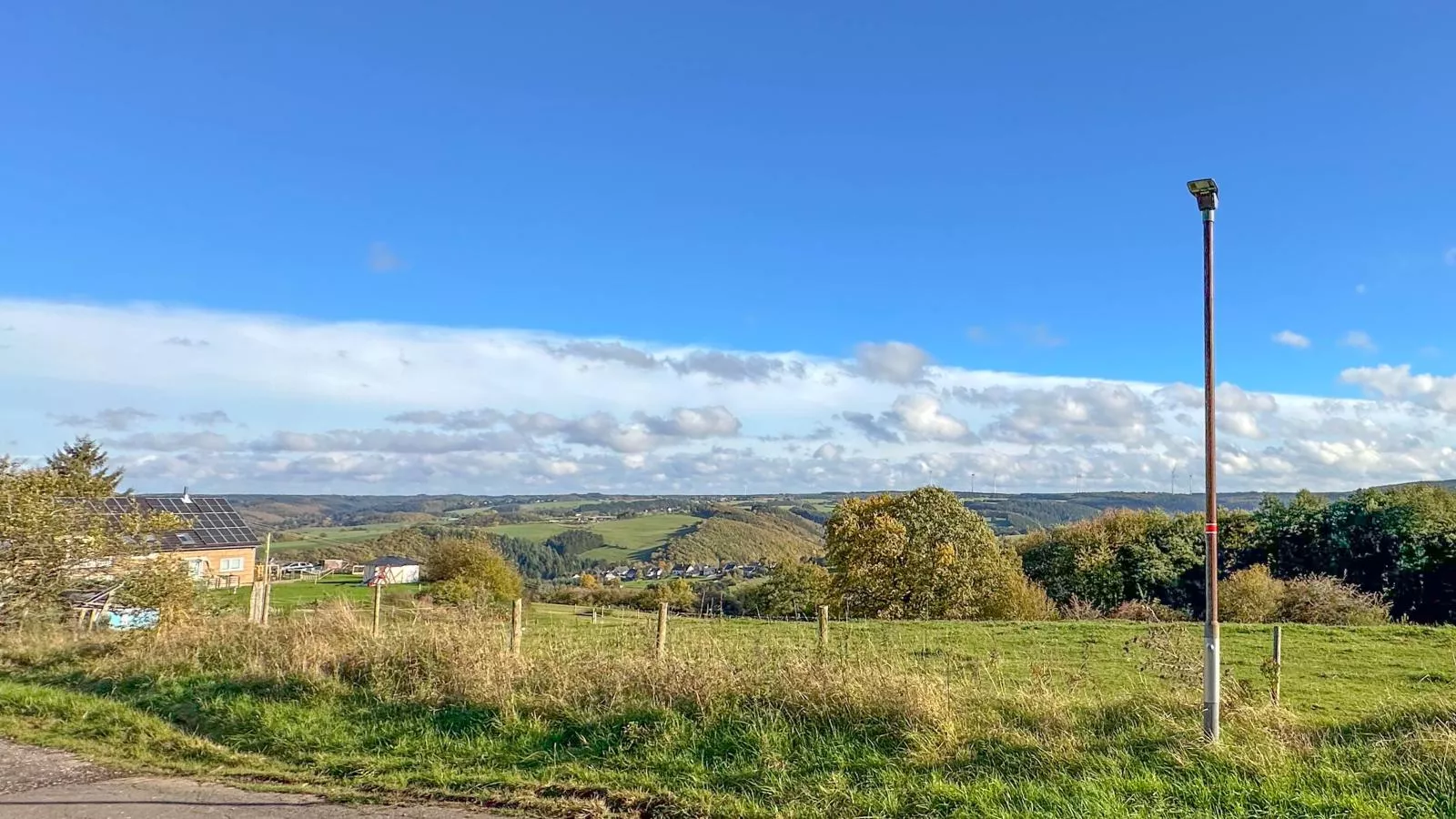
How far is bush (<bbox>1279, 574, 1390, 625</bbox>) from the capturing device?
30.1m

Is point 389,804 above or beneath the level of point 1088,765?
beneath

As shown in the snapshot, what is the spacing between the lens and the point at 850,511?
4375cm

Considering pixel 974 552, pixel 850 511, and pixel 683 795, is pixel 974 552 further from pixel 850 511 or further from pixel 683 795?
pixel 683 795

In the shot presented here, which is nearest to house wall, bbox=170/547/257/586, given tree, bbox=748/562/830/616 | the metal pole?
tree, bbox=748/562/830/616

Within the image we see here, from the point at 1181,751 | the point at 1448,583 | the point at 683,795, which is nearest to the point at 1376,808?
the point at 1181,751

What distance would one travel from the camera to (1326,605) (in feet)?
102

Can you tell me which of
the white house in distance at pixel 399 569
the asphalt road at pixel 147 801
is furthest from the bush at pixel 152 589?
the white house in distance at pixel 399 569

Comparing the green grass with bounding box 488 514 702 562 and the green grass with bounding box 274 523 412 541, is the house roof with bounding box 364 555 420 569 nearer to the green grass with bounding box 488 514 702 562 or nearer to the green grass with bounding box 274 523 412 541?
the green grass with bounding box 274 523 412 541

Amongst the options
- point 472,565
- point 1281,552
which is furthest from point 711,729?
point 1281,552

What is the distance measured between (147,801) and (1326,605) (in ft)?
117

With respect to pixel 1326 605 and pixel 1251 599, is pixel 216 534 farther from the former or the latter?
pixel 1326 605

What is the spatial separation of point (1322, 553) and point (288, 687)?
48.5m

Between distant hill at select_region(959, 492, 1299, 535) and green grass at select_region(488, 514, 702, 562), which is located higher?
distant hill at select_region(959, 492, 1299, 535)

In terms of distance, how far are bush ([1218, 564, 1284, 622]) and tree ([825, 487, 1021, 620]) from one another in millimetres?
9930
